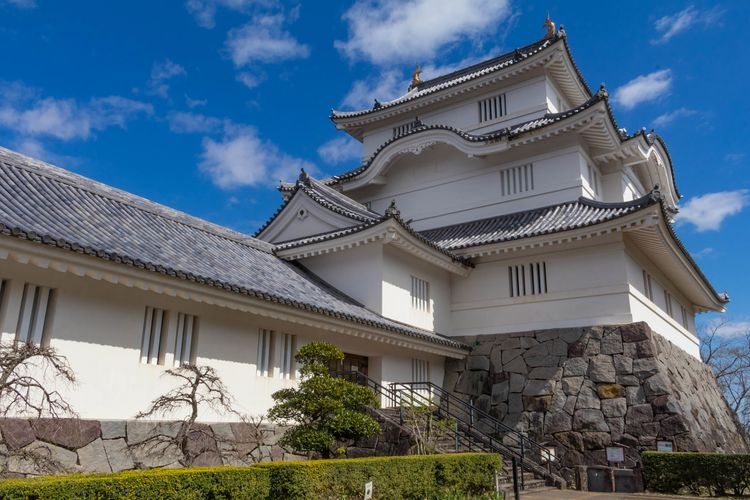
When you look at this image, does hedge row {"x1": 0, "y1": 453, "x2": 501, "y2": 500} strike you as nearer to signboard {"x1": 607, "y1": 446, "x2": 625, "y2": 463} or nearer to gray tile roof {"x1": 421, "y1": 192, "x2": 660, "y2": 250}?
signboard {"x1": 607, "y1": 446, "x2": 625, "y2": 463}

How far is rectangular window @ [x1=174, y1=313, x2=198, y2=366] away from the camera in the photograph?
32.2ft

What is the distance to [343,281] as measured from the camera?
1552 cm

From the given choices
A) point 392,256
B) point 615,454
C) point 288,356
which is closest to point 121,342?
point 288,356

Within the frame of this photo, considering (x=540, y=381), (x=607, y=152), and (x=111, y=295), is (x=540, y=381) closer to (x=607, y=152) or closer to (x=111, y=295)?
(x=607, y=152)

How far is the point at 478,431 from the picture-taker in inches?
529

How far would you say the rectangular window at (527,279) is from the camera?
52.1ft

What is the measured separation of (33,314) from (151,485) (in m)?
4.10

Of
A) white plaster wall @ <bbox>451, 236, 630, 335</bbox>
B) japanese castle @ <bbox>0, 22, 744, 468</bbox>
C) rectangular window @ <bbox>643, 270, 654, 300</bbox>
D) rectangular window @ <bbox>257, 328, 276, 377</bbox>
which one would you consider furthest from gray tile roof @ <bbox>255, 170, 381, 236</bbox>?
rectangular window @ <bbox>643, 270, 654, 300</bbox>

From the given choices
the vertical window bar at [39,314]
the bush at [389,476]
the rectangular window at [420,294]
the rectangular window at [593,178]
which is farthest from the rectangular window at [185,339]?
the rectangular window at [593,178]

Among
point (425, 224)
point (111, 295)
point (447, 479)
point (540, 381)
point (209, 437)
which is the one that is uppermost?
point (425, 224)

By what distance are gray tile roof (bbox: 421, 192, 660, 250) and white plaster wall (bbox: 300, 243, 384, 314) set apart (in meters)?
3.00

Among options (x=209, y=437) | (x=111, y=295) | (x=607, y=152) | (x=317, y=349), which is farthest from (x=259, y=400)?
(x=607, y=152)

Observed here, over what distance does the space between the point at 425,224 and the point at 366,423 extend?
37.4ft

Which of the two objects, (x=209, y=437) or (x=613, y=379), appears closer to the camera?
(x=209, y=437)
